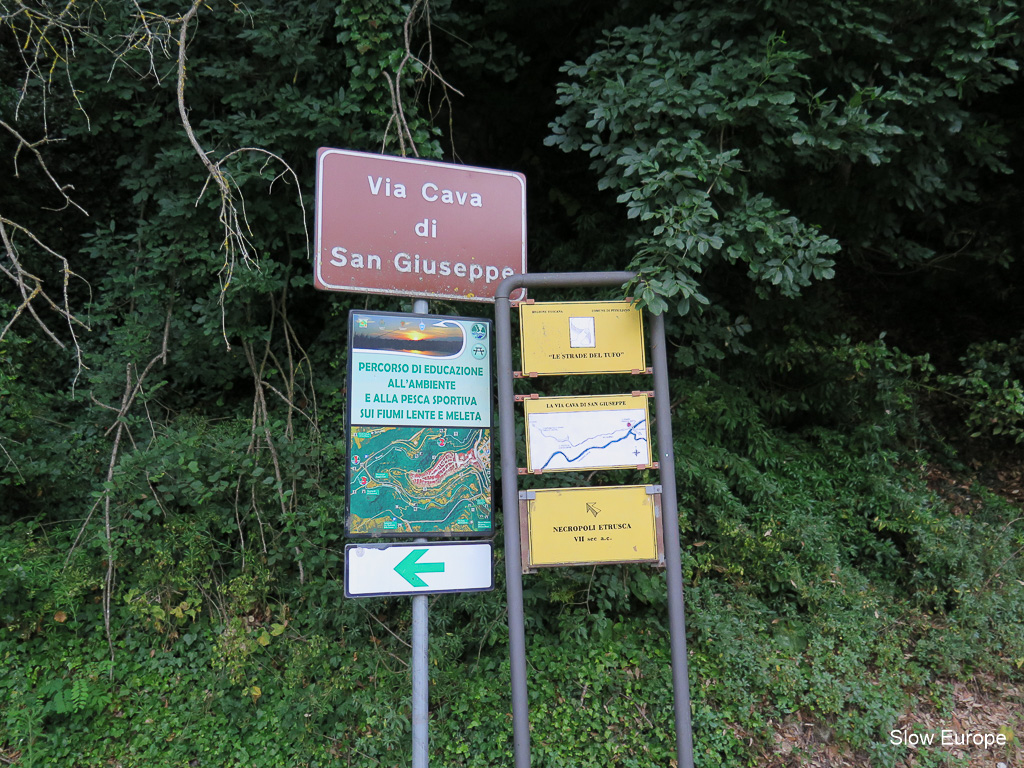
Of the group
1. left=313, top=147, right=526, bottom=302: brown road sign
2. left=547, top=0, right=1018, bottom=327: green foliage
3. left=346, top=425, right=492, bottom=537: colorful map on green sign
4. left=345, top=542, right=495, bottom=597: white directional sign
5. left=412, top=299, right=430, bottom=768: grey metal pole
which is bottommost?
left=412, top=299, right=430, bottom=768: grey metal pole

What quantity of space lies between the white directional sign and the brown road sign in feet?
3.48

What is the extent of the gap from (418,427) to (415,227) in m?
0.86

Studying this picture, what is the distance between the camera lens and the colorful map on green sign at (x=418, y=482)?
251 centimetres

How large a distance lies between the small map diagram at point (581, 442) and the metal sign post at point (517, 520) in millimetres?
114

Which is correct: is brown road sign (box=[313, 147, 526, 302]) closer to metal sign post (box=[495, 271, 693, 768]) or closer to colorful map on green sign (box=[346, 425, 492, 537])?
metal sign post (box=[495, 271, 693, 768])

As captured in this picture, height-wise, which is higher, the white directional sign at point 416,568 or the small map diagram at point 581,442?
the small map diagram at point 581,442

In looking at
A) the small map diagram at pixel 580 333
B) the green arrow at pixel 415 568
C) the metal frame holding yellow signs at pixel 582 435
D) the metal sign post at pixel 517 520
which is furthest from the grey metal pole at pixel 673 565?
the green arrow at pixel 415 568

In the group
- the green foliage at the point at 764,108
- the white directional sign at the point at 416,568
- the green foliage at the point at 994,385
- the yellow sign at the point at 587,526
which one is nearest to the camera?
the white directional sign at the point at 416,568

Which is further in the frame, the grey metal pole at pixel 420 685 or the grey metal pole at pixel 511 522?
the grey metal pole at pixel 511 522

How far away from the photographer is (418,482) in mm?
2566

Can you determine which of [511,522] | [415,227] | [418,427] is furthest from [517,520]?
[415,227]

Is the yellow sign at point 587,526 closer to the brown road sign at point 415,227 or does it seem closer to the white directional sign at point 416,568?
the white directional sign at point 416,568

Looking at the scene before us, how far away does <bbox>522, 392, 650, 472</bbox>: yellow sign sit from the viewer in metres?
2.68

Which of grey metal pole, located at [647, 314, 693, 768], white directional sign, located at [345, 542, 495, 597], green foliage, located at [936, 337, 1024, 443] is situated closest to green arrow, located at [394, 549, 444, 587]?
white directional sign, located at [345, 542, 495, 597]
